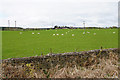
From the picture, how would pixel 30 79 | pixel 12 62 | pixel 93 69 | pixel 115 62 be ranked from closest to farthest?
pixel 30 79 → pixel 12 62 → pixel 93 69 → pixel 115 62

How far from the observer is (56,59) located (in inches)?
144

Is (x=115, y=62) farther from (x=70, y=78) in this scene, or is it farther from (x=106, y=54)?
(x=70, y=78)

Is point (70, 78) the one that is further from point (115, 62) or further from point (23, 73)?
point (115, 62)

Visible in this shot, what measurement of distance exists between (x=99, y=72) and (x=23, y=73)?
72.6 inches

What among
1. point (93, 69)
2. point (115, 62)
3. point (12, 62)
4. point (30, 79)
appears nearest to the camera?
point (30, 79)

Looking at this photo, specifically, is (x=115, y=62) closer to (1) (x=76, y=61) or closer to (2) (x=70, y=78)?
(1) (x=76, y=61)

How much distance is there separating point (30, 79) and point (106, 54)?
259 cm

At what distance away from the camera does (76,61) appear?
150 inches

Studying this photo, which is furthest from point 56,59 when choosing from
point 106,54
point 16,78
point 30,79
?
point 106,54

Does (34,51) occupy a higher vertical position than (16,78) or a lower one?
higher

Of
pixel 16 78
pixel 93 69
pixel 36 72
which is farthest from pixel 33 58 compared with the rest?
pixel 93 69

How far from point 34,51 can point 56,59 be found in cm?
102

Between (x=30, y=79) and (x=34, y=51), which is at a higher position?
(x=34, y=51)

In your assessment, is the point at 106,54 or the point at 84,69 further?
the point at 106,54
